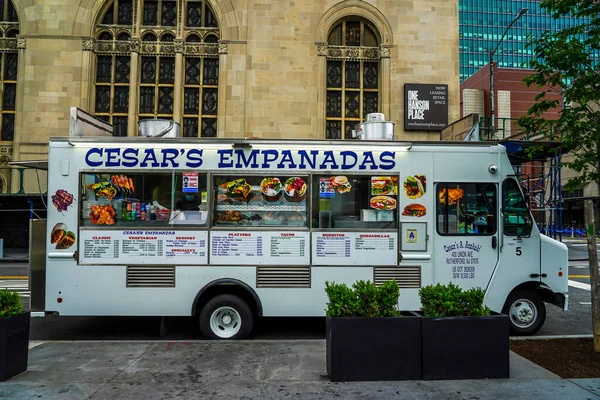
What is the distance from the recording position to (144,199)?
7375 mm

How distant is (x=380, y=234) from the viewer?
7.35 meters

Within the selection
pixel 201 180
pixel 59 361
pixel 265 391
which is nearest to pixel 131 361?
pixel 59 361

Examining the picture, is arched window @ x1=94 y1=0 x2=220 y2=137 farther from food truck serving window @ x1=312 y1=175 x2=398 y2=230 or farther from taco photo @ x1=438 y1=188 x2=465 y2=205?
taco photo @ x1=438 y1=188 x2=465 y2=205

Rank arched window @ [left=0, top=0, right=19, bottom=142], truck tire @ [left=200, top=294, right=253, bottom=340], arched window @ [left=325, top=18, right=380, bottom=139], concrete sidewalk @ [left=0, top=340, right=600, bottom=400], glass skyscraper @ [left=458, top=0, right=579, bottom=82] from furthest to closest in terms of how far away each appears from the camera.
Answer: glass skyscraper @ [left=458, top=0, right=579, bottom=82]
arched window @ [left=325, top=18, right=380, bottom=139]
arched window @ [left=0, top=0, right=19, bottom=142]
truck tire @ [left=200, top=294, right=253, bottom=340]
concrete sidewalk @ [left=0, top=340, right=600, bottom=400]

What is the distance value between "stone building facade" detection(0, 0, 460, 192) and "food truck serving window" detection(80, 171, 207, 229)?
13184mm

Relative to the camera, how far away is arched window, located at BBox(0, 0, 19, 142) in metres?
20.9

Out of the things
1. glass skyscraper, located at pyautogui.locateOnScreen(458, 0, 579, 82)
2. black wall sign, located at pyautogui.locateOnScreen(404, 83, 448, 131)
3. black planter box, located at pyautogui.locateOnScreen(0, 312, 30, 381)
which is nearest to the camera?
black planter box, located at pyautogui.locateOnScreen(0, 312, 30, 381)

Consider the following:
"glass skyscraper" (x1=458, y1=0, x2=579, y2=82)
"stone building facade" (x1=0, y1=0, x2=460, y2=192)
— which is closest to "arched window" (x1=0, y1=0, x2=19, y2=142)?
"stone building facade" (x1=0, y1=0, x2=460, y2=192)

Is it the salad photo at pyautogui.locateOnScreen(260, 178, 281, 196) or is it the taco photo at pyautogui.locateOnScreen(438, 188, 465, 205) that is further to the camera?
the taco photo at pyautogui.locateOnScreen(438, 188, 465, 205)

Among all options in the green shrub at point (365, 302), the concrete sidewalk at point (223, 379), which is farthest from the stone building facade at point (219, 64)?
the green shrub at point (365, 302)

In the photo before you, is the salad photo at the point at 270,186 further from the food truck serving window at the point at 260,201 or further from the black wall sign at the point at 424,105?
the black wall sign at the point at 424,105

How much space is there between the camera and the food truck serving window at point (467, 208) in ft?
24.7

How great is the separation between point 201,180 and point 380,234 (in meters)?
3.11

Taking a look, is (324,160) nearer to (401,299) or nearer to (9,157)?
(401,299)
